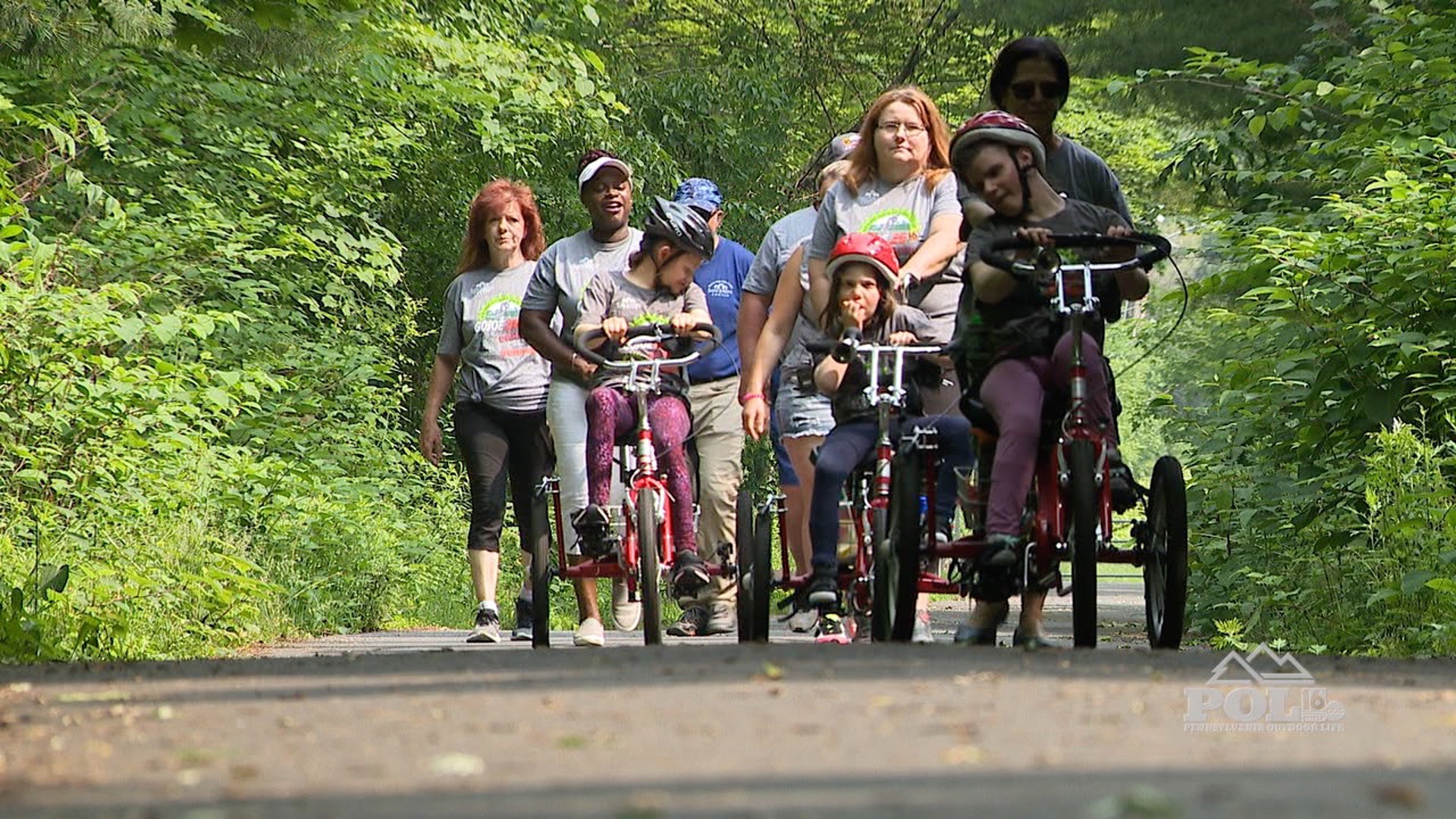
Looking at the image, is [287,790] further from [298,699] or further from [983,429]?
[983,429]

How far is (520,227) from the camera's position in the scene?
1282 centimetres

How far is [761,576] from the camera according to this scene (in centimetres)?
972

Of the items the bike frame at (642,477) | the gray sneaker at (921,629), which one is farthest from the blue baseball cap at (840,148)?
the gray sneaker at (921,629)

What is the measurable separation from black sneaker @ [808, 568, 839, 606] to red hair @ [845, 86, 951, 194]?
1743mm

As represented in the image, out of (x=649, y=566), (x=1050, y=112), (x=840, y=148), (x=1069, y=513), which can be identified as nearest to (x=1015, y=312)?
(x=1069, y=513)

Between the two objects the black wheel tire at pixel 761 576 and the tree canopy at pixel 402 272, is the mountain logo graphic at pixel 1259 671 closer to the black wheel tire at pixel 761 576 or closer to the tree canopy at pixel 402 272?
the black wheel tire at pixel 761 576

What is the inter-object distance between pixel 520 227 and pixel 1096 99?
6.65m

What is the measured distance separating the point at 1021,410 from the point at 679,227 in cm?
320

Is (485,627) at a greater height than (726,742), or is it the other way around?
(485,627)

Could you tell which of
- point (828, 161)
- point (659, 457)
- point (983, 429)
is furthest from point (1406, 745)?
point (828, 161)

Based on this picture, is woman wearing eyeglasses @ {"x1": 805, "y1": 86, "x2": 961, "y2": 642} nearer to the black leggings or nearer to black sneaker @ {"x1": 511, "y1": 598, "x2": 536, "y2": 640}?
the black leggings

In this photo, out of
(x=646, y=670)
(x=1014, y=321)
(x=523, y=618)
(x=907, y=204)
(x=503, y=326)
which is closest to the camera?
(x=646, y=670)

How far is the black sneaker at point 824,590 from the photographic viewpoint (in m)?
9.29

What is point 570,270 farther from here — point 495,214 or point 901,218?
point 901,218
